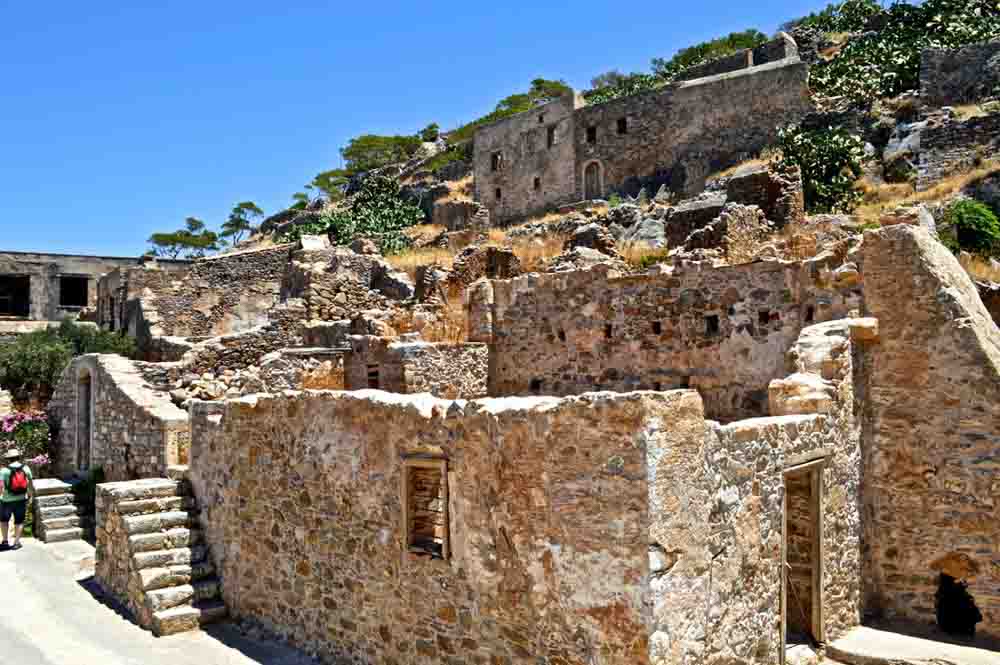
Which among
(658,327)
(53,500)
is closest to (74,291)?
(53,500)

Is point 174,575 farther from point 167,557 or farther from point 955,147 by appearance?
point 955,147

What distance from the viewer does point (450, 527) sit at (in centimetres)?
608

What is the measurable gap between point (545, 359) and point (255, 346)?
6410 mm

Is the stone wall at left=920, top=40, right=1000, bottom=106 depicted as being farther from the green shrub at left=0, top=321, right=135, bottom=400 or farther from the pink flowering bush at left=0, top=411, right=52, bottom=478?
the pink flowering bush at left=0, top=411, right=52, bottom=478

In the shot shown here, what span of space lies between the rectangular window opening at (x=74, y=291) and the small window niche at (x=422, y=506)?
3215 cm

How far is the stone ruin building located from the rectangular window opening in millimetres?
24393

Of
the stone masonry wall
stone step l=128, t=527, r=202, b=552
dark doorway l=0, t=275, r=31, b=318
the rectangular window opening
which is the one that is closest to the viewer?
the stone masonry wall

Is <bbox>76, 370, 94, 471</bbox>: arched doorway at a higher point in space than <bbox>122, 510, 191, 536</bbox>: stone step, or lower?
higher

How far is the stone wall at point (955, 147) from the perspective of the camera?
68.1 feet

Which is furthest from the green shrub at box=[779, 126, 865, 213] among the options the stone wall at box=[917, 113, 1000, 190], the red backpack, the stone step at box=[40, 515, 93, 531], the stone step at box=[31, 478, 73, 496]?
the red backpack

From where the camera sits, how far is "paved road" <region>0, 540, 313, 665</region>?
7.61 m

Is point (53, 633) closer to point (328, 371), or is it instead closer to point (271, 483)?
point (271, 483)

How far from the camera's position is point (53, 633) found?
824 cm

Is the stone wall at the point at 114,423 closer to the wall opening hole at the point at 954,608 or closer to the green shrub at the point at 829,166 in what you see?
the wall opening hole at the point at 954,608
